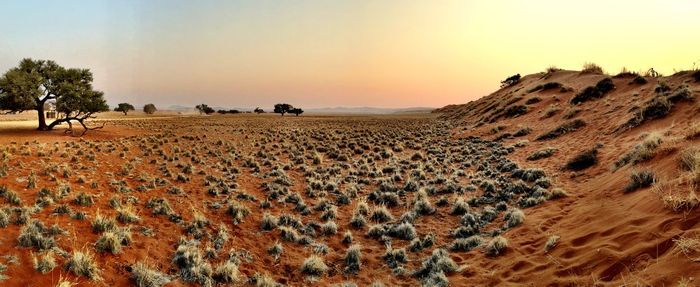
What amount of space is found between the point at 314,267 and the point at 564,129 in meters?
21.6

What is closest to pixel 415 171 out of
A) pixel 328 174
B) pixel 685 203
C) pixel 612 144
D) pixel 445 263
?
pixel 328 174

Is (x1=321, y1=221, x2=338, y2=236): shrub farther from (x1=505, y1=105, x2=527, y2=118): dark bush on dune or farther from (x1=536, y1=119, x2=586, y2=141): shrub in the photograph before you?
(x1=505, y1=105, x2=527, y2=118): dark bush on dune

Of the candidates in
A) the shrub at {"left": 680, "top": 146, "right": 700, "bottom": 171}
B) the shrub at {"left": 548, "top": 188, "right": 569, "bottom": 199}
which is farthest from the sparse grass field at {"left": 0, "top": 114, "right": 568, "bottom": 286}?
the shrub at {"left": 680, "top": 146, "right": 700, "bottom": 171}

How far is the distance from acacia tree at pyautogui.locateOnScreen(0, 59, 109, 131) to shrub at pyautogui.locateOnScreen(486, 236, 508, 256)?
106 ft

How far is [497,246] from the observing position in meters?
9.21

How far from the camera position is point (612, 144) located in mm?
16875

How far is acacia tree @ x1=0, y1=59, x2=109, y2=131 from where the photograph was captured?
27.6 meters

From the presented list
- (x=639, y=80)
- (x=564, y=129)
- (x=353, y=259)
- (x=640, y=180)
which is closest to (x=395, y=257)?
(x=353, y=259)

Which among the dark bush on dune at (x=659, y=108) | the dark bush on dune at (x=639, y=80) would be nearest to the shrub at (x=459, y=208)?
the dark bush on dune at (x=659, y=108)

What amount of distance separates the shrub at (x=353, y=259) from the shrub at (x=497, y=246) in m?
3.18

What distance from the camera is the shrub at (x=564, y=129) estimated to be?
2375 centimetres

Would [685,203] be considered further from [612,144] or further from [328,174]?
[328,174]

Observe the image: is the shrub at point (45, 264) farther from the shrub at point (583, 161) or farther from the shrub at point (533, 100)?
the shrub at point (533, 100)

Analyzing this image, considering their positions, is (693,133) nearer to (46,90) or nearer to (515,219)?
(515,219)
